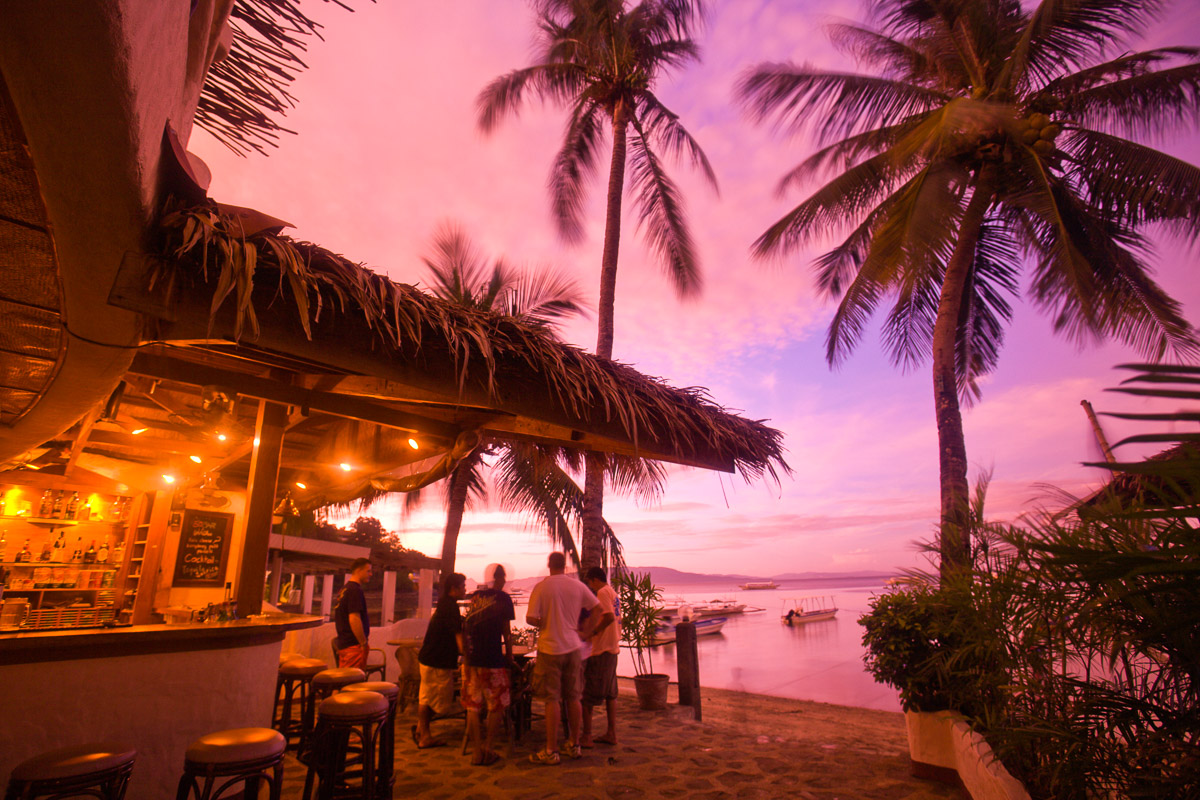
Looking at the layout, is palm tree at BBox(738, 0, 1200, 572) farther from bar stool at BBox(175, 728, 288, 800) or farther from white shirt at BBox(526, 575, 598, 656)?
bar stool at BBox(175, 728, 288, 800)

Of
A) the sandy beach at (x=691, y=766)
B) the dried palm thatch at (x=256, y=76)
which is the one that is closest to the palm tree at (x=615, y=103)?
the sandy beach at (x=691, y=766)

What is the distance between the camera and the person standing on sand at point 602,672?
16.7ft

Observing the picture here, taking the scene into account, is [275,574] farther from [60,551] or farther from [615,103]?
[615,103]

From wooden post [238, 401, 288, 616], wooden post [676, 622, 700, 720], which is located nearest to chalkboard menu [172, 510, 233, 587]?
wooden post [238, 401, 288, 616]

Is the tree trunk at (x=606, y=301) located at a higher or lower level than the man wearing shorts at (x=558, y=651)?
higher

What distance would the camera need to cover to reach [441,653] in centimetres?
500

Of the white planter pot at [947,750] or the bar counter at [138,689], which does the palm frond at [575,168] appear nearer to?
the bar counter at [138,689]

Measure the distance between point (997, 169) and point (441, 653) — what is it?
31.9 ft

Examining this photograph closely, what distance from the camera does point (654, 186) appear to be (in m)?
10.5

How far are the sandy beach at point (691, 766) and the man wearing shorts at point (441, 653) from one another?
0.34 metres

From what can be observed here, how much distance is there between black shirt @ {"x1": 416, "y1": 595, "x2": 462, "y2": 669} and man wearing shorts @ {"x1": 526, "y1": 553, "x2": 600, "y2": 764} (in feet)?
2.53

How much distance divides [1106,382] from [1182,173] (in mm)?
10022

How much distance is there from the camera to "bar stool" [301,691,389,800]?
316 centimetres

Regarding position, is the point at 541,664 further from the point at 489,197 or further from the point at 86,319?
the point at 489,197
